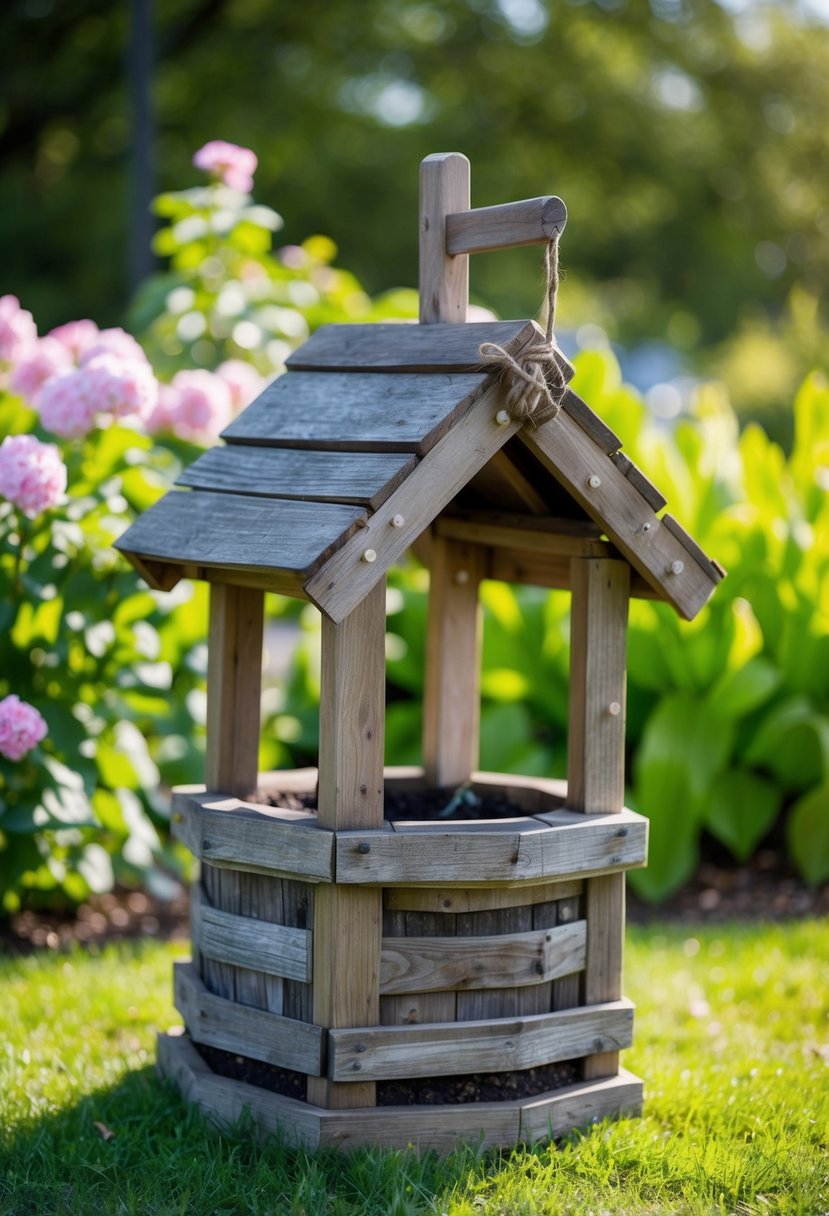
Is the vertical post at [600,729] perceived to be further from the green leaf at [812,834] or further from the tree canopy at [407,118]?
the tree canopy at [407,118]

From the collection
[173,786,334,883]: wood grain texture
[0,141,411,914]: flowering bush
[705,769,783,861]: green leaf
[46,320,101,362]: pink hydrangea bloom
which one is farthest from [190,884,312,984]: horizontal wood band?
[705,769,783,861]: green leaf

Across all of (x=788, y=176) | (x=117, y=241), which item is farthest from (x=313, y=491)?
(x=788, y=176)

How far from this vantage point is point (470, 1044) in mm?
Answer: 2443

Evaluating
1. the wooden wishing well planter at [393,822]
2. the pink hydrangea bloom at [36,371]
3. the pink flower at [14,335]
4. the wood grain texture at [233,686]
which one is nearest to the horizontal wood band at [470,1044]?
the wooden wishing well planter at [393,822]

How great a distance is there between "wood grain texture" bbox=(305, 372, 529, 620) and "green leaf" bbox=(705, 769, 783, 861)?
2578mm

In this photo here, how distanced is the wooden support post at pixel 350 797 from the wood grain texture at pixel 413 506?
0.10m

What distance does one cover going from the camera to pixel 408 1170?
231 centimetres

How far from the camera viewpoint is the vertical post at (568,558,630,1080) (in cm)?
261

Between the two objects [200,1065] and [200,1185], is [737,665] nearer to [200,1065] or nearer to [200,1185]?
[200,1065]

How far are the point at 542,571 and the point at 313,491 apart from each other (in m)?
0.76

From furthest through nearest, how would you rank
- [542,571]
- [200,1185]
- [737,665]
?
[737,665] → [542,571] → [200,1185]

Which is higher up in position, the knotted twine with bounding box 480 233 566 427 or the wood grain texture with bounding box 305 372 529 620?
the knotted twine with bounding box 480 233 566 427

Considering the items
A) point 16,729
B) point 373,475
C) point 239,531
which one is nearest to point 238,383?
point 16,729

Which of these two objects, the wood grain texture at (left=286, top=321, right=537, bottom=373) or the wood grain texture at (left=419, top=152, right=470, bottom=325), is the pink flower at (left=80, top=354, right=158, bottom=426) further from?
the wood grain texture at (left=419, top=152, right=470, bottom=325)
